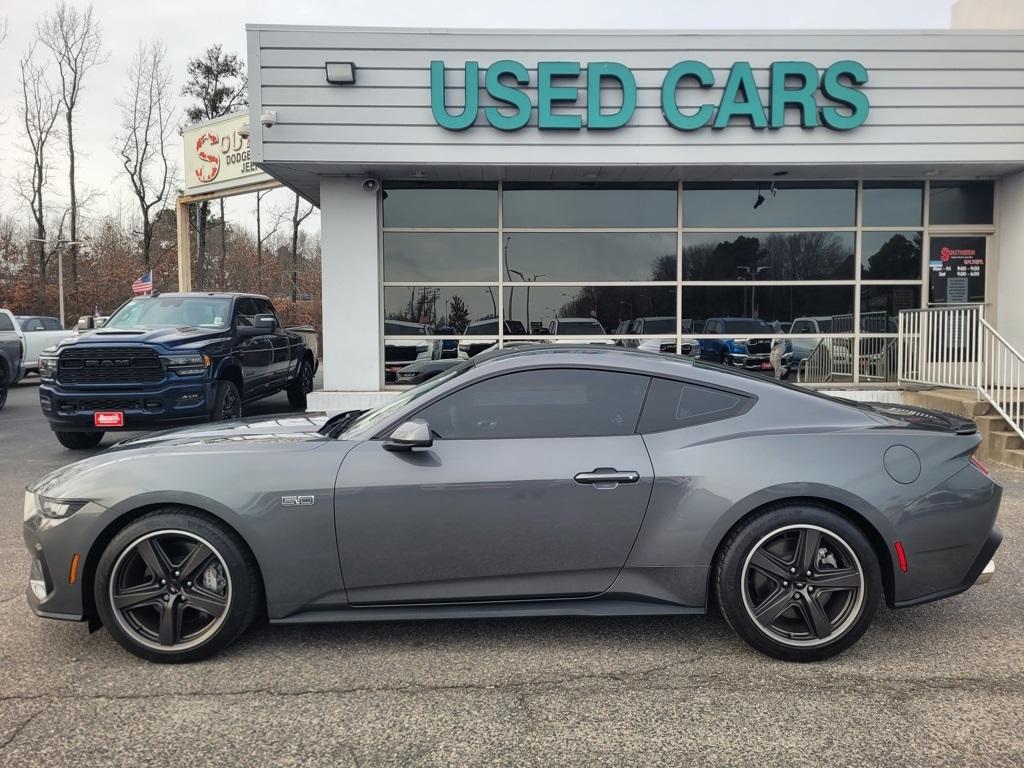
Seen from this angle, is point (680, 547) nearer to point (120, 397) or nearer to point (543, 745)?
point (543, 745)

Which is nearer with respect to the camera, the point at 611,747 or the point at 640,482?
the point at 611,747

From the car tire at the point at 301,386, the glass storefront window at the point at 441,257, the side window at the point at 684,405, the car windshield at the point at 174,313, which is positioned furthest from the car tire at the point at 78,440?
the side window at the point at 684,405

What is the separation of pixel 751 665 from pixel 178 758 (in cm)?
240

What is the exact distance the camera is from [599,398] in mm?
3480

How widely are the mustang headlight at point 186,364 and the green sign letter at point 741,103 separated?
23.3 ft

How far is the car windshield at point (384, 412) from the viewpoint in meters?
3.44

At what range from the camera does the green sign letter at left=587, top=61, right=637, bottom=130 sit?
914cm

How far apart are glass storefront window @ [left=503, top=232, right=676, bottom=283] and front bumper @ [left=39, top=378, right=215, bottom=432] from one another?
4.96 m

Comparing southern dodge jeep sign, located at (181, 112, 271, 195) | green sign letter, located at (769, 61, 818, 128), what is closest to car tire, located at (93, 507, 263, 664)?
green sign letter, located at (769, 61, 818, 128)

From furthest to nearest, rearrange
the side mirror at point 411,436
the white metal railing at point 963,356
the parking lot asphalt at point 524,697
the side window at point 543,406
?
the white metal railing at point 963,356, the side window at point 543,406, the side mirror at point 411,436, the parking lot asphalt at point 524,697

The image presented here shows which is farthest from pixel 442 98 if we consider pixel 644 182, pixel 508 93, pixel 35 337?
pixel 35 337

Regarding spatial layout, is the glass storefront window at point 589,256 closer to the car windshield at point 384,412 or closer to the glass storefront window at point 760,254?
the glass storefront window at point 760,254

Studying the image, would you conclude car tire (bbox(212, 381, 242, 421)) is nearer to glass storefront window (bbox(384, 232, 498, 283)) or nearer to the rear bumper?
glass storefront window (bbox(384, 232, 498, 283))

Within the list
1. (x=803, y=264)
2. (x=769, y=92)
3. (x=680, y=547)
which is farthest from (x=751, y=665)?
(x=803, y=264)
